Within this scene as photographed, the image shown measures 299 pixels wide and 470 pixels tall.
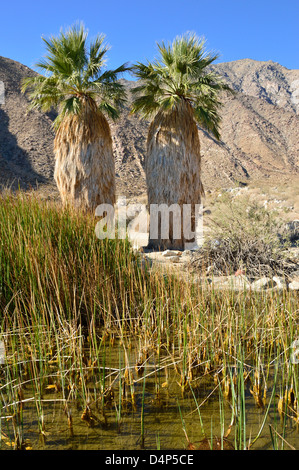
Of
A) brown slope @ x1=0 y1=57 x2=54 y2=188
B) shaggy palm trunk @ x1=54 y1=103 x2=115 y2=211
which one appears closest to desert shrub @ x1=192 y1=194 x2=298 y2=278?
shaggy palm trunk @ x1=54 y1=103 x2=115 y2=211

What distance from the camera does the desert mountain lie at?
2706cm

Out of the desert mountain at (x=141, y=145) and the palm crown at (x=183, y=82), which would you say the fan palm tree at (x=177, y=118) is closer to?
the palm crown at (x=183, y=82)

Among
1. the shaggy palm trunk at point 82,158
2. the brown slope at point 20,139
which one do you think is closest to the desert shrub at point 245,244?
the shaggy palm trunk at point 82,158

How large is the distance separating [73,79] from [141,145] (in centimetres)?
2544

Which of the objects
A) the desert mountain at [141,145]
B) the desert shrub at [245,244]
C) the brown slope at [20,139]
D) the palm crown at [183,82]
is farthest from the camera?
the desert mountain at [141,145]

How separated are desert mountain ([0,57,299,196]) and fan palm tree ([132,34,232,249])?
11.5 meters

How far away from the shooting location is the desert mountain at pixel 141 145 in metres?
27.1

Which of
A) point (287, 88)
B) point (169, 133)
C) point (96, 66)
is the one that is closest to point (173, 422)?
point (169, 133)

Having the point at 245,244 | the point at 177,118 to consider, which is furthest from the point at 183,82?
the point at 245,244

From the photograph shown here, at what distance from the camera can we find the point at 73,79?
29.0 ft

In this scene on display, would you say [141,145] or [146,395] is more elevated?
[141,145]

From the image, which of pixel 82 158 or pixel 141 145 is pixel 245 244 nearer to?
pixel 82 158

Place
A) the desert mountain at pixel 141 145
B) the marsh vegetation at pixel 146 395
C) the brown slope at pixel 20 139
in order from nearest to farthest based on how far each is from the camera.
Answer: the marsh vegetation at pixel 146 395 → the brown slope at pixel 20 139 → the desert mountain at pixel 141 145
